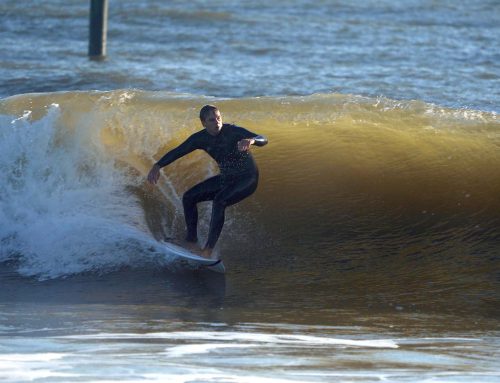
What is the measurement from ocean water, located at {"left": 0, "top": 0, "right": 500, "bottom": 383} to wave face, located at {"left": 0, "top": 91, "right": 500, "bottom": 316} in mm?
18

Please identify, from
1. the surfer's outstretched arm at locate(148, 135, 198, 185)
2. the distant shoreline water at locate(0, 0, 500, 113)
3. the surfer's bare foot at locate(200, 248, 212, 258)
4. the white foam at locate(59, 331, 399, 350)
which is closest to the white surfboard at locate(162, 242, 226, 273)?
the surfer's bare foot at locate(200, 248, 212, 258)

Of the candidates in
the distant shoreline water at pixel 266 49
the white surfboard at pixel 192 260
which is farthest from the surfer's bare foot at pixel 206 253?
the distant shoreline water at pixel 266 49

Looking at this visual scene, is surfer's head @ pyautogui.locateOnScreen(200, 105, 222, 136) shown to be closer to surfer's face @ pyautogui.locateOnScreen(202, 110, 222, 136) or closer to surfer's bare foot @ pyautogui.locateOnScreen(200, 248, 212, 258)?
surfer's face @ pyautogui.locateOnScreen(202, 110, 222, 136)

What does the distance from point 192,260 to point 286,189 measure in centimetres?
183

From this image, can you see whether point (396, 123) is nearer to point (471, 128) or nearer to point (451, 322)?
point (471, 128)

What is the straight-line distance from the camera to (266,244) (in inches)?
389

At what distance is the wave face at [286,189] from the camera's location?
9445mm

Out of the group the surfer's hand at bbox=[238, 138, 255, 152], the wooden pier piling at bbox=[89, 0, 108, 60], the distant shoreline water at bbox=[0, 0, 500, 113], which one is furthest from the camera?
Result: the wooden pier piling at bbox=[89, 0, 108, 60]

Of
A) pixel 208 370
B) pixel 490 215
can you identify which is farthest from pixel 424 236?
pixel 208 370

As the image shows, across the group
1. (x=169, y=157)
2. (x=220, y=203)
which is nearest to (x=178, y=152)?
(x=169, y=157)

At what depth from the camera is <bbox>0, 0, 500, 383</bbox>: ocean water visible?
5984mm

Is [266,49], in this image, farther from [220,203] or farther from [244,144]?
[244,144]

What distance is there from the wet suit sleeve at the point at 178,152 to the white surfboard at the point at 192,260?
755 millimetres

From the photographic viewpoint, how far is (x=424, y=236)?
9.98 meters
